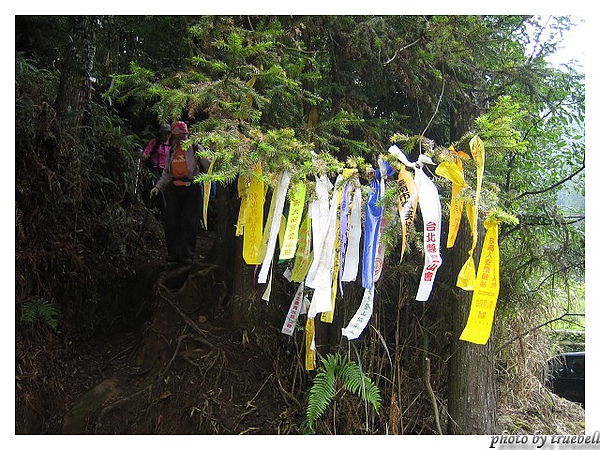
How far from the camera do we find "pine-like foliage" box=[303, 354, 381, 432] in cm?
399

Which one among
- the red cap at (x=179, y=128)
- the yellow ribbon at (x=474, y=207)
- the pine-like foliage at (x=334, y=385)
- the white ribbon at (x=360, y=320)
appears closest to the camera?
the yellow ribbon at (x=474, y=207)

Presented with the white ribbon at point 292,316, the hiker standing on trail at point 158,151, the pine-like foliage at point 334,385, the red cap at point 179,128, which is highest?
the red cap at point 179,128

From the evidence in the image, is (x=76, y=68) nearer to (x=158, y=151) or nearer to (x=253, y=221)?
(x=158, y=151)

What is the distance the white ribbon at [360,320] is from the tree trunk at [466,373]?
58.2 inches

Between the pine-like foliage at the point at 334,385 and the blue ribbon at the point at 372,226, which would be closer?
the blue ribbon at the point at 372,226

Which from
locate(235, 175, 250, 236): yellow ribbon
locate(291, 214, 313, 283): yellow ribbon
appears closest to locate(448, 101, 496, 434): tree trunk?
locate(291, 214, 313, 283): yellow ribbon

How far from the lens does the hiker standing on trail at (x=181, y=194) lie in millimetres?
4582

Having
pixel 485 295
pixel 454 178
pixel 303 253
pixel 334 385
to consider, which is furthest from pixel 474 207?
pixel 334 385

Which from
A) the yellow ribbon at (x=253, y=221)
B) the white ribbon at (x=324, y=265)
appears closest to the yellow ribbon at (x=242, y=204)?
the yellow ribbon at (x=253, y=221)

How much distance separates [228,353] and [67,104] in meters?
2.80

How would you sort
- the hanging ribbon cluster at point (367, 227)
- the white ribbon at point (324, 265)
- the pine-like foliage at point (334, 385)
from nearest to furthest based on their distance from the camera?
the hanging ribbon cluster at point (367, 227), the white ribbon at point (324, 265), the pine-like foliage at point (334, 385)

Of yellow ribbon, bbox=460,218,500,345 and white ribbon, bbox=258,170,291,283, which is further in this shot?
white ribbon, bbox=258,170,291,283

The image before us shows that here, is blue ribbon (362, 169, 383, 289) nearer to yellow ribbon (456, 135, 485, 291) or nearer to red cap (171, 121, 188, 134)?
yellow ribbon (456, 135, 485, 291)

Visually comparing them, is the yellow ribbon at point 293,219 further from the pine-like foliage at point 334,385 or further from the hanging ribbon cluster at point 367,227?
the pine-like foliage at point 334,385
